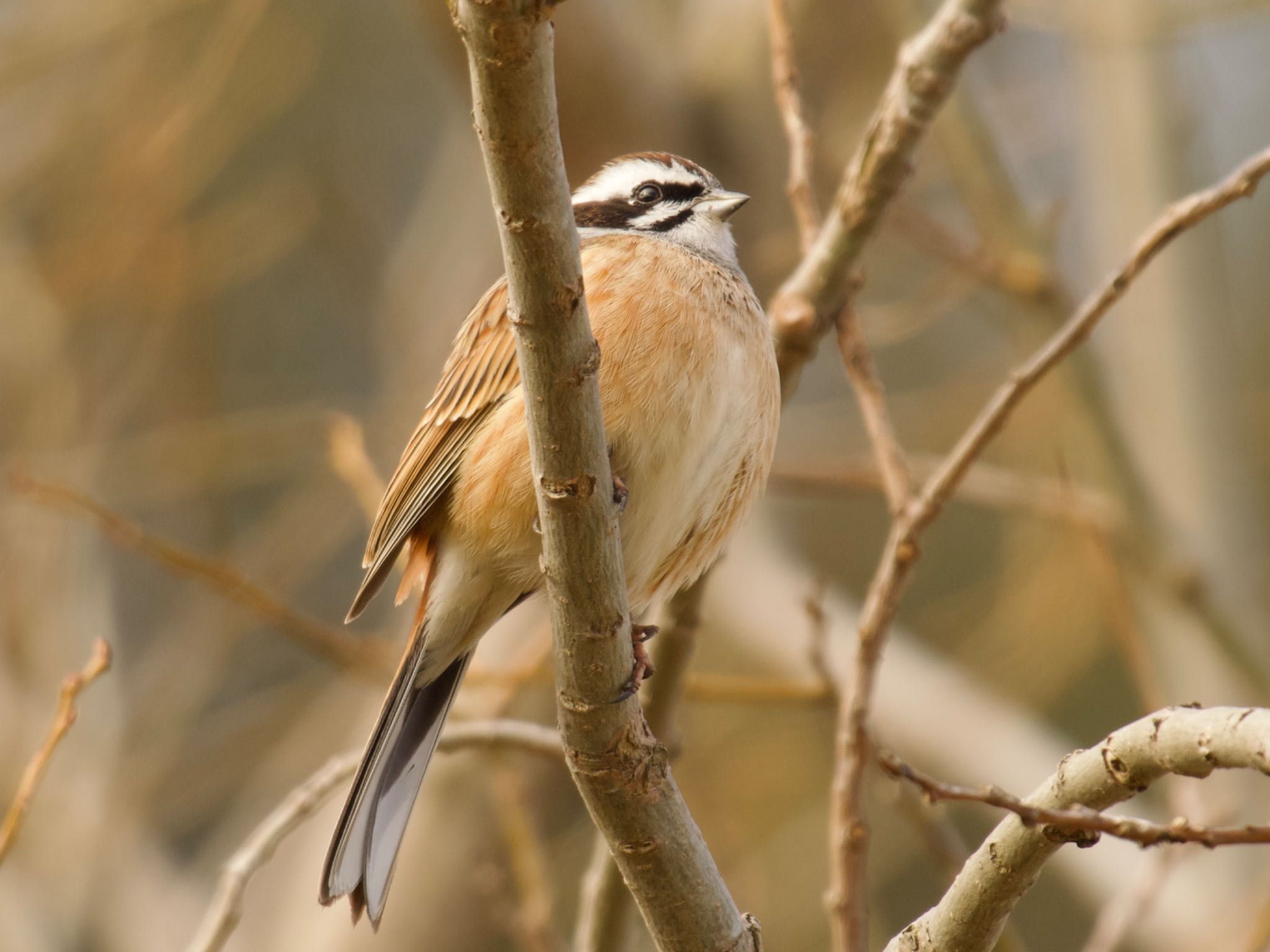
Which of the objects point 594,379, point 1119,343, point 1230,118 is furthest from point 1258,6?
point 594,379

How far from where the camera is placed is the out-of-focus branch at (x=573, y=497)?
1.96m

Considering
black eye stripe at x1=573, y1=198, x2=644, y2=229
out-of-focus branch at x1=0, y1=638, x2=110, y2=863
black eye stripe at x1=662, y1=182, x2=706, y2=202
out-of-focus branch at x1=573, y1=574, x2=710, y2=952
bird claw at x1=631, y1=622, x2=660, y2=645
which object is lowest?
out-of-focus branch at x1=573, y1=574, x2=710, y2=952

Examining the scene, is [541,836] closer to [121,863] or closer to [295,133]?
[121,863]

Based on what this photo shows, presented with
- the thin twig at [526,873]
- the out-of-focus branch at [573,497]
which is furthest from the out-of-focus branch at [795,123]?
the thin twig at [526,873]

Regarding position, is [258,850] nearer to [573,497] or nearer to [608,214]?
[573,497]

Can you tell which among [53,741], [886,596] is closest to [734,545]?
[886,596]

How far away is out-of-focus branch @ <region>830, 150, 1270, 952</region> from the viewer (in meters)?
3.15

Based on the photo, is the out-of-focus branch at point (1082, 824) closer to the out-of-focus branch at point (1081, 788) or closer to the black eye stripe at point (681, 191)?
the out-of-focus branch at point (1081, 788)

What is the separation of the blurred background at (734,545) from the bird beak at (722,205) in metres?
0.73

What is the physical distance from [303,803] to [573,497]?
1.37m

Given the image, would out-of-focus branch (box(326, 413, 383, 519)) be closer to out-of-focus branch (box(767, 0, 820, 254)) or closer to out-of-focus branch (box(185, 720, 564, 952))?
out-of-focus branch (box(185, 720, 564, 952))

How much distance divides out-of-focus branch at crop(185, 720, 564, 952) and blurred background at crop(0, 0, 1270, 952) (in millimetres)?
838

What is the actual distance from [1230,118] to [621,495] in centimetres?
838

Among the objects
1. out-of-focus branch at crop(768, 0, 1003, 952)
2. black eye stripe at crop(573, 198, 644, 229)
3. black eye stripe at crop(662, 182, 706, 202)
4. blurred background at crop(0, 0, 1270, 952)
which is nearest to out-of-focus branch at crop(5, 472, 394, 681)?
blurred background at crop(0, 0, 1270, 952)
